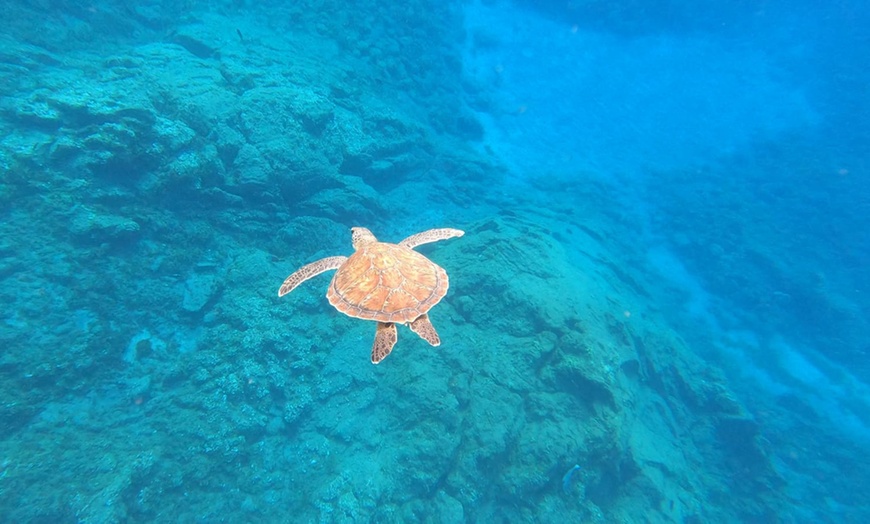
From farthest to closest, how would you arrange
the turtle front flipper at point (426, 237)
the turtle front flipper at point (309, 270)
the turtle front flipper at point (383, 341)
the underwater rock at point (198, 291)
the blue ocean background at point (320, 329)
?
1. the underwater rock at point (198, 291)
2. the turtle front flipper at point (426, 237)
3. the blue ocean background at point (320, 329)
4. the turtle front flipper at point (309, 270)
5. the turtle front flipper at point (383, 341)

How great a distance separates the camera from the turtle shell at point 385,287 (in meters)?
5.71

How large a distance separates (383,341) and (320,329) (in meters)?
4.21

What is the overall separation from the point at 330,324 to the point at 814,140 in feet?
154

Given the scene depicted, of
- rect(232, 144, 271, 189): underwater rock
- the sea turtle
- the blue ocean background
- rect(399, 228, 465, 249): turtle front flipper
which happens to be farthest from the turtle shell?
rect(232, 144, 271, 189): underwater rock

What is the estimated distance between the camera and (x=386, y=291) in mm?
5824

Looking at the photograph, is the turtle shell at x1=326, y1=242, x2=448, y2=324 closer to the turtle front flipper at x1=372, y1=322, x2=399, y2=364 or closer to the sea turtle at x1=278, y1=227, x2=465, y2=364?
the sea turtle at x1=278, y1=227, x2=465, y2=364

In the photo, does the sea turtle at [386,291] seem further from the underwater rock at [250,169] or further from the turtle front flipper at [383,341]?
the underwater rock at [250,169]

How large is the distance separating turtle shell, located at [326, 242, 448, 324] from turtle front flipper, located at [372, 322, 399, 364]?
0.43m

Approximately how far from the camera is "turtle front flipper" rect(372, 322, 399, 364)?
5.62 m

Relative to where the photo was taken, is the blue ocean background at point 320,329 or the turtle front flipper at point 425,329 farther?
the blue ocean background at point 320,329

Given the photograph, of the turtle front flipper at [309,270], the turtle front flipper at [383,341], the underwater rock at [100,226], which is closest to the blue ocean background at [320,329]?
the underwater rock at [100,226]

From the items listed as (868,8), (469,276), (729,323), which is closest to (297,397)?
(469,276)

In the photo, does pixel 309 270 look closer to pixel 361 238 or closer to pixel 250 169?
pixel 361 238

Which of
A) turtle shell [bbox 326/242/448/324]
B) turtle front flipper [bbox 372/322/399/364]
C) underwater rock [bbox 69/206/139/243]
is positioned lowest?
underwater rock [bbox 69/206/139/243]
